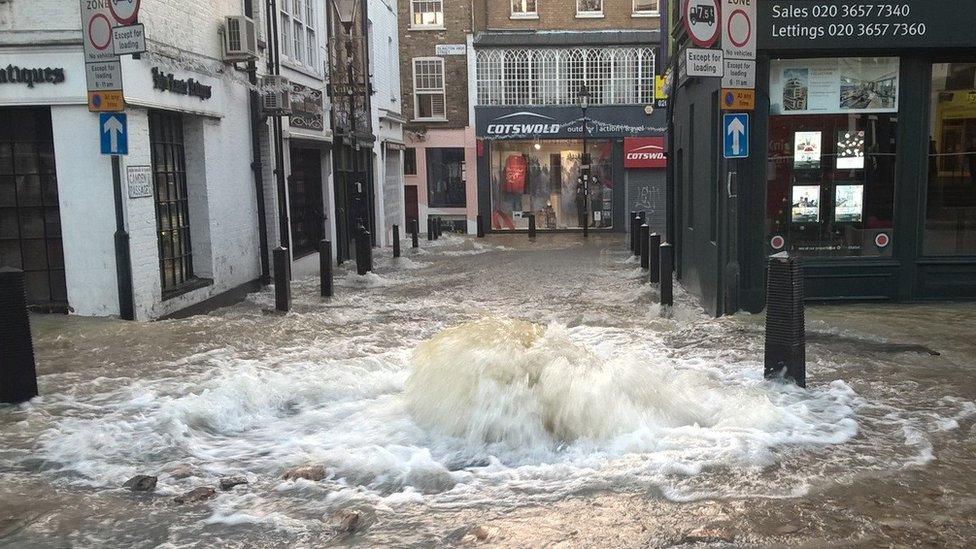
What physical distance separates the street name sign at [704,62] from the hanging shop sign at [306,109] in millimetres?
8880

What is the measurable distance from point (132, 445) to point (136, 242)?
17.5 feet

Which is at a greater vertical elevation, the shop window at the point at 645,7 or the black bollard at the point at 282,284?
the shop window at the point at 645,7

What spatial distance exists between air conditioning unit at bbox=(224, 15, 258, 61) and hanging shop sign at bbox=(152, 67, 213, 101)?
783mm

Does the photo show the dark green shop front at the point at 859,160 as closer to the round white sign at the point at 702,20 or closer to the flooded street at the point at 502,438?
the round white sign at the point at 702,20

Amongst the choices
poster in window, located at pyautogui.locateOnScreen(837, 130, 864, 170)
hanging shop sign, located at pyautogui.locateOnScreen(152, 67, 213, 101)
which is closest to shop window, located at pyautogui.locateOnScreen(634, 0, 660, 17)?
hanging shop sign, located at pyautogui.locateOnScreen(152, 67, 213, 101)

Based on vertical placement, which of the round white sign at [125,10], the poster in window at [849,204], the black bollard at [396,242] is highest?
the round white sign at [125,10]

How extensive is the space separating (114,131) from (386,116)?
55.4 ft

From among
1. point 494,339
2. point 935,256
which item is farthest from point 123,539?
point 935,256

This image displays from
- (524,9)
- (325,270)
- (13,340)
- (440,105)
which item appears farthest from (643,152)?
(13,340)

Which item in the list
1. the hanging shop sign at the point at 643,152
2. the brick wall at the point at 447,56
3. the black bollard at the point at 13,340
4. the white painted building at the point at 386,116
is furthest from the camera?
the brick wall at the point at 447,56

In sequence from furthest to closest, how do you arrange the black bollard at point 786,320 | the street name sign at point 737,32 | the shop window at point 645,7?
the shop window at point 645,7
the street name sign at point 737,32
the black bollard at point 786,320

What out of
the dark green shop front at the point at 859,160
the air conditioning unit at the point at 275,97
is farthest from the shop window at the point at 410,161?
the dark green shop front at the point at 859,160

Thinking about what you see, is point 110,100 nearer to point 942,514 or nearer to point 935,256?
point 942,514

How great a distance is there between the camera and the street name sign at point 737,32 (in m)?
9.61
